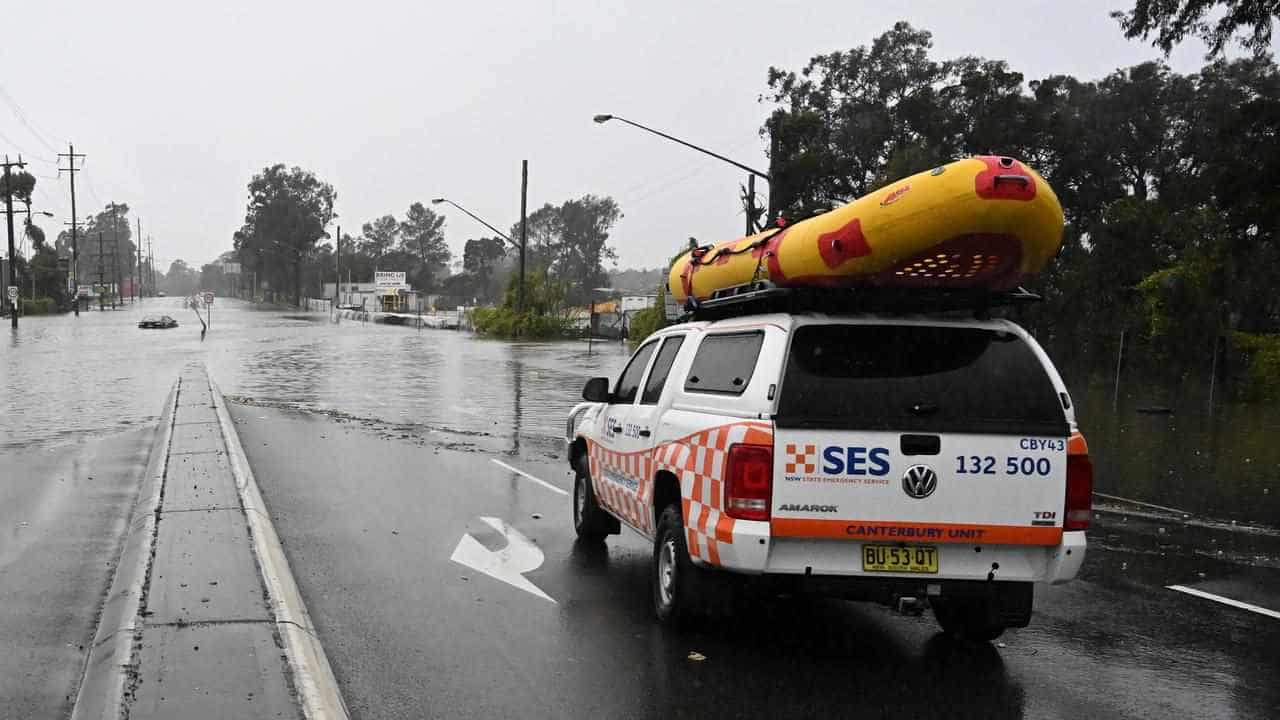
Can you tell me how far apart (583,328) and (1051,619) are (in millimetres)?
56110

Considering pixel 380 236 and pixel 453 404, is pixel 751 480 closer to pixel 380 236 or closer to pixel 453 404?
→ pixel 453 404

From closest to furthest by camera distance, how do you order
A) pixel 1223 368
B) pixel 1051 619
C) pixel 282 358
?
pixel 1051 619 → pixel 1223 368 → pixel 282 358

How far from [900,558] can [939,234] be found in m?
1.57

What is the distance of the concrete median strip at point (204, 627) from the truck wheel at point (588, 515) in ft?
7.59

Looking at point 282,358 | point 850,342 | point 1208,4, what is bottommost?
point 282,358

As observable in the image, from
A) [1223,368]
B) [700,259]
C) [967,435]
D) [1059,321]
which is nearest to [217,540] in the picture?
[700,259]

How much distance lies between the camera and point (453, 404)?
21.7 meters

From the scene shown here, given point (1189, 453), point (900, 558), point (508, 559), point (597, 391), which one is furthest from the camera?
point (1189, 453)

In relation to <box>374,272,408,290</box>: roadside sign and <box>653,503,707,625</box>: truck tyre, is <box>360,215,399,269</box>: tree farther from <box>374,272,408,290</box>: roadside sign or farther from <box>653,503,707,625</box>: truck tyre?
<box>653,503,707,625</box>: truck tyre

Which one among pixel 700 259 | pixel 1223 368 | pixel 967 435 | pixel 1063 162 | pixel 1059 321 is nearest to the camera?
pixel 967 435

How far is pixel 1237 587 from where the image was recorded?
7770mm

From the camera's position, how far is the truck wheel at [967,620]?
585cm

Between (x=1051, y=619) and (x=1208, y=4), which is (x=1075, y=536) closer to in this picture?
(x=1051, y=619)

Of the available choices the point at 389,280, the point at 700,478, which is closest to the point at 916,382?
the point at 700,478
